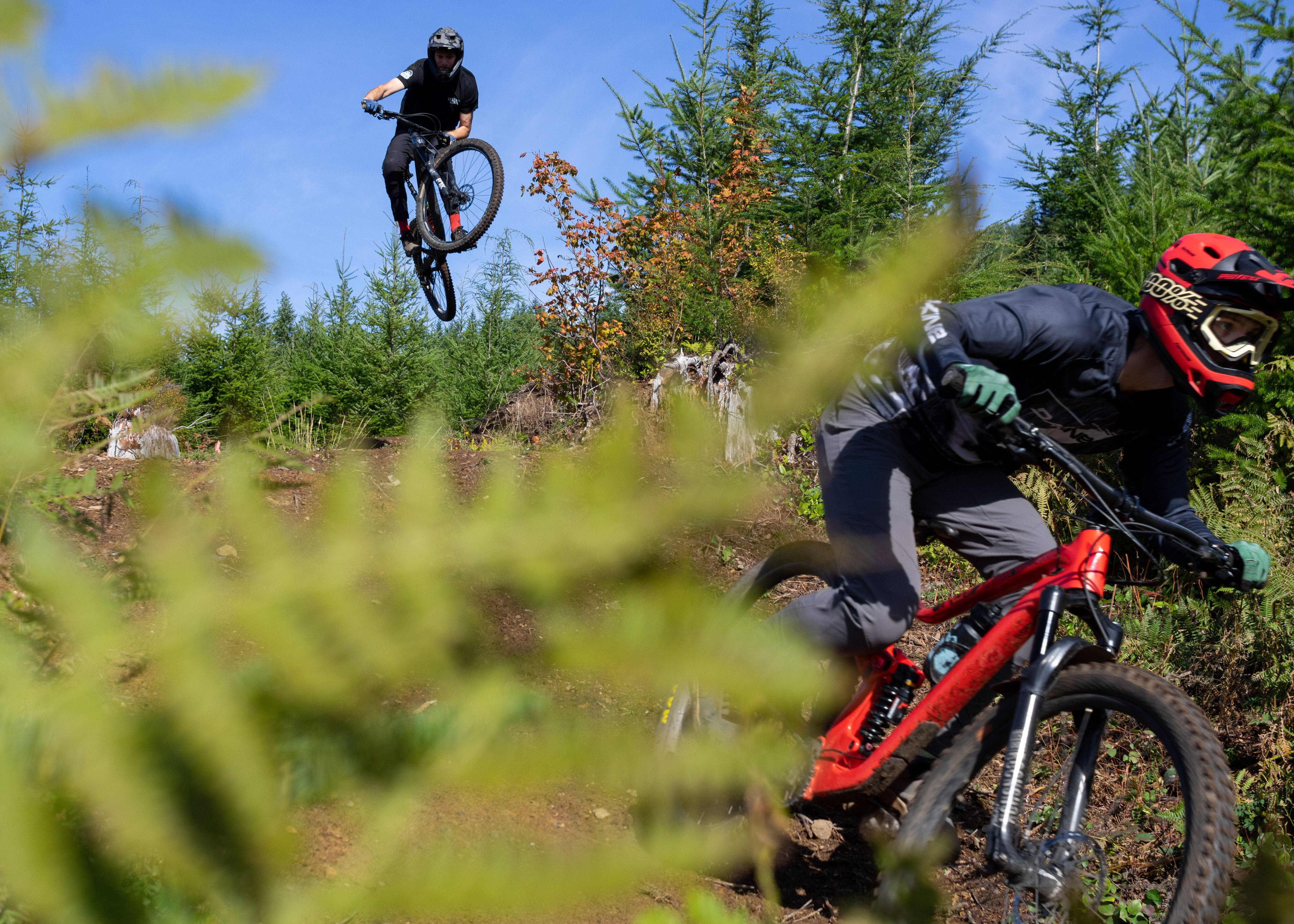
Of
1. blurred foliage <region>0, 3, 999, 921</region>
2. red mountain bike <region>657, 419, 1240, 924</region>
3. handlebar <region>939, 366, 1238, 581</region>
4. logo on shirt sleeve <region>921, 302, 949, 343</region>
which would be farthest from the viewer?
handlebar <region>939, 366, 1238, 581</region>

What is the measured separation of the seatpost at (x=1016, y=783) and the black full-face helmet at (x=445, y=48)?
5607 mm

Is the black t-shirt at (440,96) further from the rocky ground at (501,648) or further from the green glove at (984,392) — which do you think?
the rocky ground at (501,648)

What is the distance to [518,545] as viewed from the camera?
45cm

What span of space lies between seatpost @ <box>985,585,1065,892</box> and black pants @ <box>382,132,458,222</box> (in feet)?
20.3

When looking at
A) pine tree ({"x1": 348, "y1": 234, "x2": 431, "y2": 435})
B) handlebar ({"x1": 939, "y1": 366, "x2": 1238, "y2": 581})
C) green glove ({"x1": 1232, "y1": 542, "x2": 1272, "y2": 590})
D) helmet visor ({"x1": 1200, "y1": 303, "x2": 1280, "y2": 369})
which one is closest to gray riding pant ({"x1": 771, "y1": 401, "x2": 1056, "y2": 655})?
handlebar ({"x1": 939, "y1": 366, "x2": 1238, "y2": 581})

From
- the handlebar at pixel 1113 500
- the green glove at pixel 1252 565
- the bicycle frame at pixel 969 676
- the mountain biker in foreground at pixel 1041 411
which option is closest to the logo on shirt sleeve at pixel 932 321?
the mountain biker in foreground at pixel 1041 411

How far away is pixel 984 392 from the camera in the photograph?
188 cm

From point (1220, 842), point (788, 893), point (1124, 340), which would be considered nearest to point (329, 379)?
point (788, 893)

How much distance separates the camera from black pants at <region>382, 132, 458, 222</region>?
6957mm

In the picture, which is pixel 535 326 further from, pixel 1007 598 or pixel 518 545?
pixel 518 545

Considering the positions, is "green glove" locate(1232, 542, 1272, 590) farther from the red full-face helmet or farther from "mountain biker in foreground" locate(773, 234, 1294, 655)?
the red full-face helmet

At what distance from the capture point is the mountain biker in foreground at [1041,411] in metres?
1.88

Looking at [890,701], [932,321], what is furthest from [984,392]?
[932,321]

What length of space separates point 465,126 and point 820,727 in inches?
272
